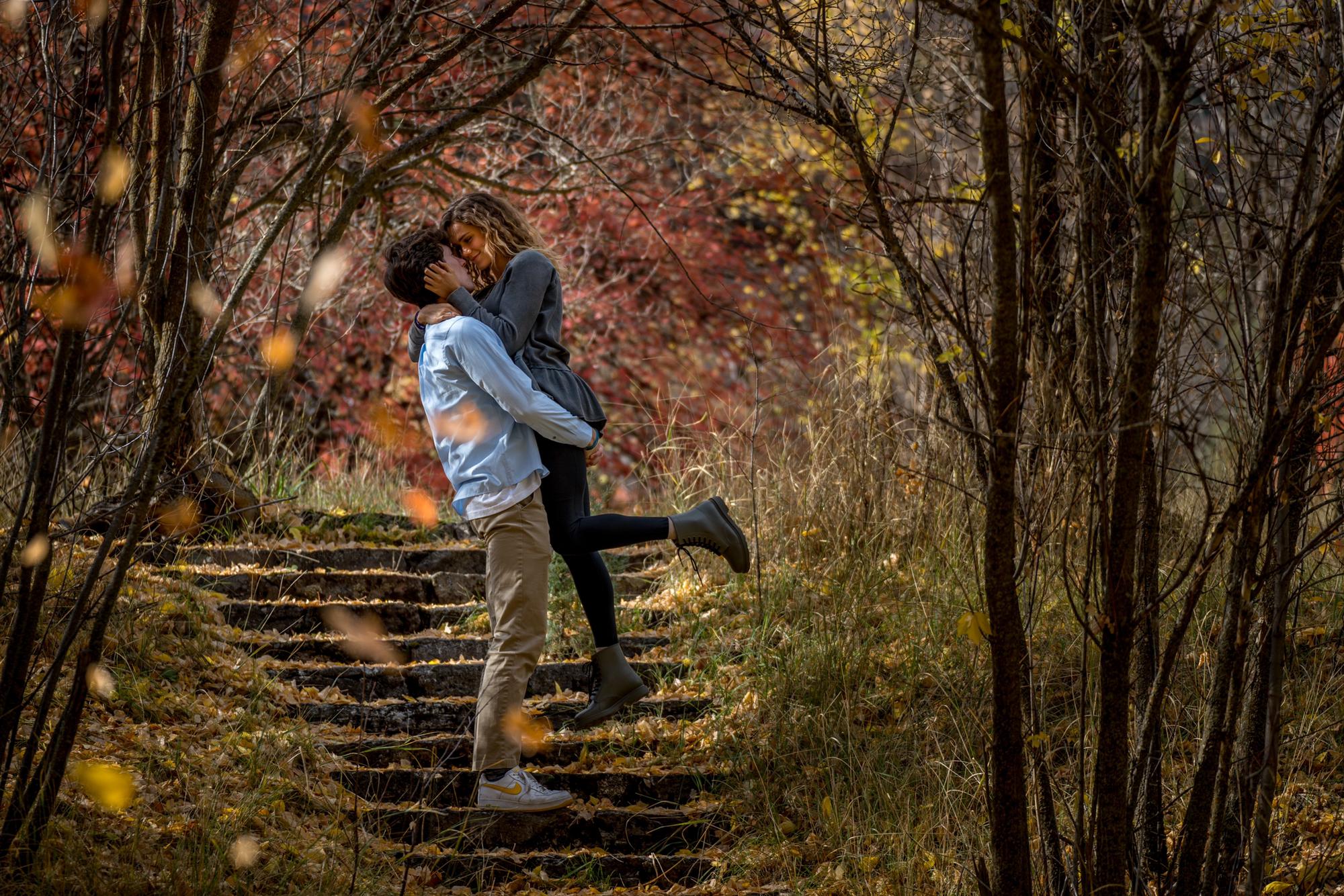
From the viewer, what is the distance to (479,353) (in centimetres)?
380

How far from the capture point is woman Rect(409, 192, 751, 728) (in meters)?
4.00

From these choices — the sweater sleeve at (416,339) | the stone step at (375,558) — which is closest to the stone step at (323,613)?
the stone step at (375,558)

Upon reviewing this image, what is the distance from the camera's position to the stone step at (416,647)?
16.6 ft

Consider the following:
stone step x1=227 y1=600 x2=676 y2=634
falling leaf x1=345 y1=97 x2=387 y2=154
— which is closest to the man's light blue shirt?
falling leaf x1=345 y1=97 x2=387 y2=154

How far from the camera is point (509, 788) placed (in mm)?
3867

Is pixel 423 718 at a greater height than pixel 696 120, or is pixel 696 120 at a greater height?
pixel 696 120

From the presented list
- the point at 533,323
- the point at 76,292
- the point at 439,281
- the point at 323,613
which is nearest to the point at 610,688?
the point at 533,323

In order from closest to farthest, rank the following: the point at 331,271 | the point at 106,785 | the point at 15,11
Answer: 1. the point at 15,11
2. the point at 106,785
3. the point at 331,271

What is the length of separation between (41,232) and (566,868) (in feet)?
7.93

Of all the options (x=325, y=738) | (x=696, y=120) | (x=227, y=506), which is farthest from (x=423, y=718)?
(x=696, y=120)

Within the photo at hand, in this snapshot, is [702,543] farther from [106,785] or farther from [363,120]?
[106,785]

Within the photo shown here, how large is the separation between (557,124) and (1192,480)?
208 inches

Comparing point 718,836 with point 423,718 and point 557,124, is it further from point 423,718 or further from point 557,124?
point 557,124

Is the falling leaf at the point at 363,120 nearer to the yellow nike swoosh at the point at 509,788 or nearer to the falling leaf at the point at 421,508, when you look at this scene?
the yellow nike swoosh at the point at 509,788
